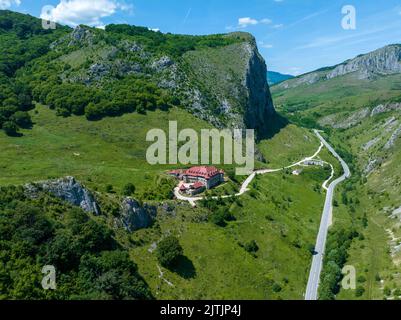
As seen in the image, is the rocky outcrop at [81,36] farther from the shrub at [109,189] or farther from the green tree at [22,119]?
the shrub at [109,189]

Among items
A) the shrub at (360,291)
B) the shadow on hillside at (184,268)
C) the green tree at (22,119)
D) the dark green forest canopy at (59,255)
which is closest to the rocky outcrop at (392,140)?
the shrub at (360,291)

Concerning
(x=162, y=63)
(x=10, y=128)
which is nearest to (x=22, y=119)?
(x=10, y=128)

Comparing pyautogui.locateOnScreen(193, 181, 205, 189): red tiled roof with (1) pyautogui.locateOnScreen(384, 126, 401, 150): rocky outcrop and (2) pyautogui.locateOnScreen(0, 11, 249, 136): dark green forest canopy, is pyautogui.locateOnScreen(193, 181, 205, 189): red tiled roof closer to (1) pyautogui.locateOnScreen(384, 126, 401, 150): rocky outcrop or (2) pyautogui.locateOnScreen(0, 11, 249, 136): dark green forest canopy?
(2) pyautogui.locateOnScreen(0, 11, 249, 136): dark green forest canopy

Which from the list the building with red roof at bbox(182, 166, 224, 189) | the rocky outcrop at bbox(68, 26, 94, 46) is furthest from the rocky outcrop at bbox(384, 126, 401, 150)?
the rocky outcrop at bbox(68, 26, 94, 46)

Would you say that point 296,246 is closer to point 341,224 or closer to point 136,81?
point 341,224

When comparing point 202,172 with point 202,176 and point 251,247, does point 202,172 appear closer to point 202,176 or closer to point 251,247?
point 202,176
